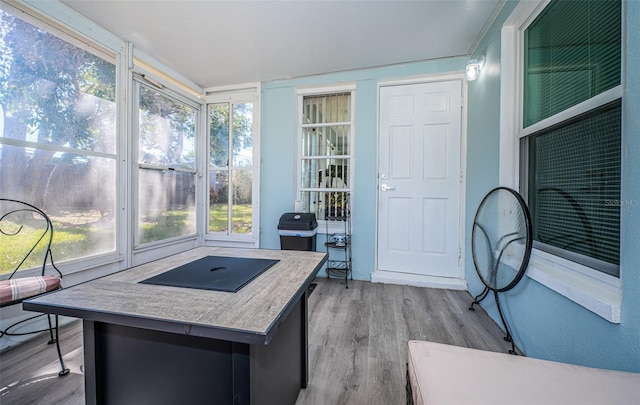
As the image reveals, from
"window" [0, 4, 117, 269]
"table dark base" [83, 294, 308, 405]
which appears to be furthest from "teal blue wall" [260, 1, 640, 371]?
"window" [0, 4, 117, 269]

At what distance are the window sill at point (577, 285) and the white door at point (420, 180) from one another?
1.27 meters

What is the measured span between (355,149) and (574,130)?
1.96 m

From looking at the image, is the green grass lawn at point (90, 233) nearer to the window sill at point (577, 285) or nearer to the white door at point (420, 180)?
the white door at point (420, 180)

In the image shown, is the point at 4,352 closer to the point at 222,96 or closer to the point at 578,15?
the point at 222,96

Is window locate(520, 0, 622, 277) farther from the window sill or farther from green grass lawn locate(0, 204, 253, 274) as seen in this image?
green grass lawn locate(0, 204, 253, 274)

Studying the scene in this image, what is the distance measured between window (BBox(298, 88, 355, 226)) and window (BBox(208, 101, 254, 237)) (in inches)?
29.7

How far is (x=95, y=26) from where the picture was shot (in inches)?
85.8

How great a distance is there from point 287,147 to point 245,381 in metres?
2.76

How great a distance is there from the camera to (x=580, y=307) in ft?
3.72

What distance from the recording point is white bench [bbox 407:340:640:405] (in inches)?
24.1

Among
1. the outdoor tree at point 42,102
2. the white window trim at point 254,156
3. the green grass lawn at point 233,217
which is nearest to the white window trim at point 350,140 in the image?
the white window trim at point 254,156

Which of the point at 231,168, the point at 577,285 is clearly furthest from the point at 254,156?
the point at 577,285

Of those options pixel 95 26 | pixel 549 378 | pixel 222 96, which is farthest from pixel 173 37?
pixel 549 378

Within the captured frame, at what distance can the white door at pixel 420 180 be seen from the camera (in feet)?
9.07
